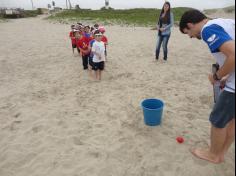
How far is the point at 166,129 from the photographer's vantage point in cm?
412

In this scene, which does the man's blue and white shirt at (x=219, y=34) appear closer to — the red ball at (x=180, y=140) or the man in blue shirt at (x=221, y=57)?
the man in blue shirt at (x=221, y=57)

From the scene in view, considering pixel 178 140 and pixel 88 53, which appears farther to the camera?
pixel 88 53

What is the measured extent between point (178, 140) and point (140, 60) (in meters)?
5.02

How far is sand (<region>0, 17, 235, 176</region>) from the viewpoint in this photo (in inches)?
132

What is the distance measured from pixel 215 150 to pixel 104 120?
6.50ft

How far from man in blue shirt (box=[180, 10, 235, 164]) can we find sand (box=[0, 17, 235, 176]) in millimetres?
569

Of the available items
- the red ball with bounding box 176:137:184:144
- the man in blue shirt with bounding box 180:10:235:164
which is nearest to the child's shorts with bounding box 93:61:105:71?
the red ball with bounding box 176:137:184:144

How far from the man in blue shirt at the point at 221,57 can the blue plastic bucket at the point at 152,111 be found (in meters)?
1.08

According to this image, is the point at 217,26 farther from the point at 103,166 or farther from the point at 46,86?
the point at 46,86

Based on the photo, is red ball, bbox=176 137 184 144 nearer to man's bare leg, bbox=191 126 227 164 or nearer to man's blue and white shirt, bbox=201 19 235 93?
man's bare leg, bbox=191 126 227 164

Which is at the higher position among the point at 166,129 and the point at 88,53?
the point at 88,53

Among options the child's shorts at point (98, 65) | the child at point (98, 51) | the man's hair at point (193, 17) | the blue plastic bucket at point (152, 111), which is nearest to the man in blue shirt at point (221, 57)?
the man's hair at point (193, 17)

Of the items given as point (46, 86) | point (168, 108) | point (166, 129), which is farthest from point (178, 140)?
point (46, 86)

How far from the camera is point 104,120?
14.8ft
